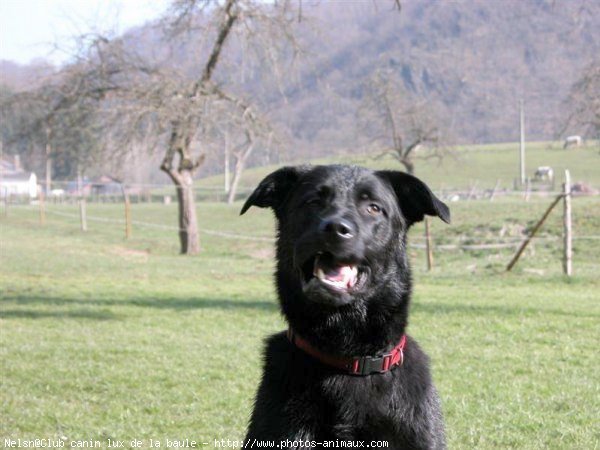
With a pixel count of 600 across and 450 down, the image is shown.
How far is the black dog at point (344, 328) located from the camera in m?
3.22

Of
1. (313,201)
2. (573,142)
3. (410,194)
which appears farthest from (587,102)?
(573,142)

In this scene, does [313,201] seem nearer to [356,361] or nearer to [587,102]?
[356,361]

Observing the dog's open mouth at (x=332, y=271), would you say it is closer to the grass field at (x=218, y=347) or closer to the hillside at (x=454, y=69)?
the grass field at (x=218, y=347)

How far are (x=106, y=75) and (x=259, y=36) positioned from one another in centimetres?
515

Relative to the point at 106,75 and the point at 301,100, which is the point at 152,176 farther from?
the point at 106,75

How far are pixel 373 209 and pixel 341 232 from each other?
36 cm

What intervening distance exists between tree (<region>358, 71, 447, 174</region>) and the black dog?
159 feet

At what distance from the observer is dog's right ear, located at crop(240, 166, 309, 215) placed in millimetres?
3639

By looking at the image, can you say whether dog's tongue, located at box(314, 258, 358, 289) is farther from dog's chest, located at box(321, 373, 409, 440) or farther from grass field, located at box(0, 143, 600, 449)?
grass field, located at box(0, 143, 600, 449)

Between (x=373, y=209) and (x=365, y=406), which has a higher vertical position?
(x=373, y=209)

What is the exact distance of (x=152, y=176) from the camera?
292ft

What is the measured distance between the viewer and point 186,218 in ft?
86.0

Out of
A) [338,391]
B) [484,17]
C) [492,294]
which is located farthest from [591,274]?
[484,17]

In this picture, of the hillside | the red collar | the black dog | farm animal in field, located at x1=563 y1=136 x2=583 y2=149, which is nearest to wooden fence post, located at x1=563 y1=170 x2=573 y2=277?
the black dog
